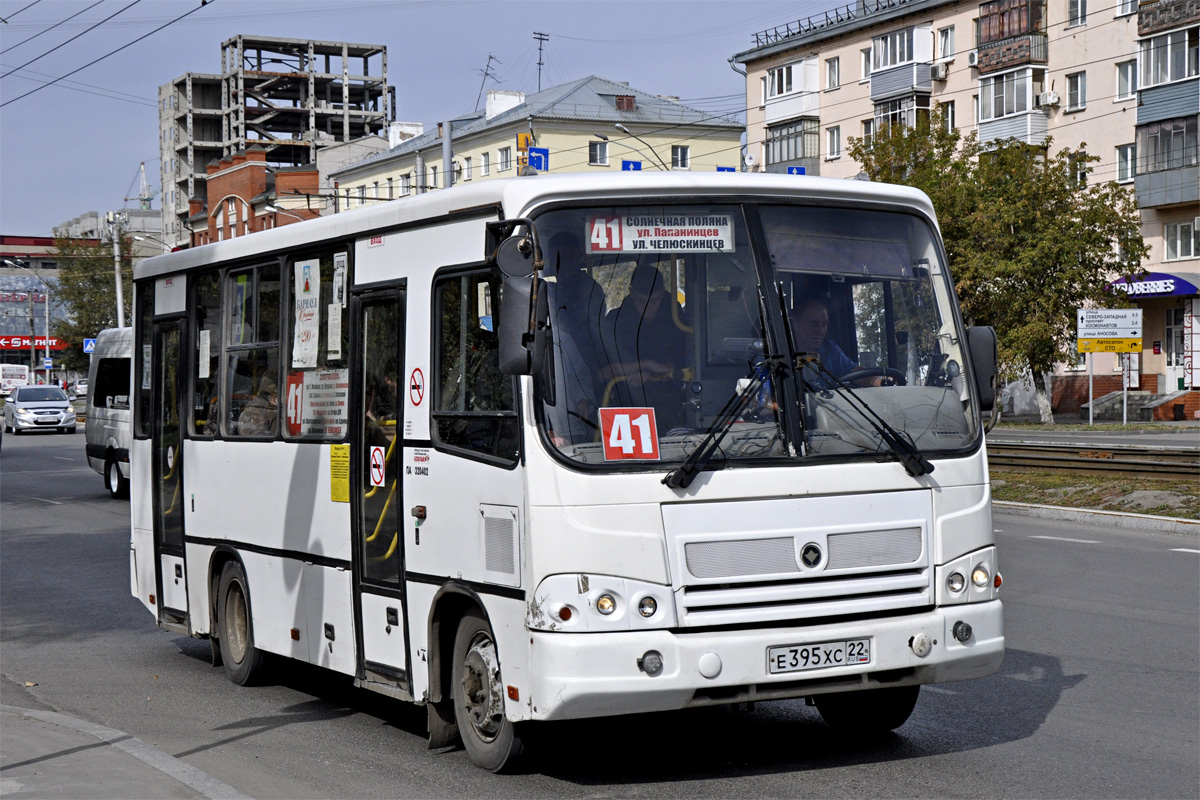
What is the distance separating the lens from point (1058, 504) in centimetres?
2141

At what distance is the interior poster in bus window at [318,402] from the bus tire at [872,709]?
9.51 ft

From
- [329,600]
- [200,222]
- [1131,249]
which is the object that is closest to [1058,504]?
[329,600]

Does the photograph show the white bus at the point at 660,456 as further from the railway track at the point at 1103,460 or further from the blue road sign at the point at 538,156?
the railway track at the point at 1103,460

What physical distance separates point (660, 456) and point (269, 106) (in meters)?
129

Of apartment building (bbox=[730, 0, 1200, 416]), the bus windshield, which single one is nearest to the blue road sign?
the bus windshield

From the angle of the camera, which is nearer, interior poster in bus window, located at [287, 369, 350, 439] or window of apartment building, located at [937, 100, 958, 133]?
interior poster in bus window, located at [287, 369, 350, 439]

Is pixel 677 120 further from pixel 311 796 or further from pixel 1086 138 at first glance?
pixel 311 796

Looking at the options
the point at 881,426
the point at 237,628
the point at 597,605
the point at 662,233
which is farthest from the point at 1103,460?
the point at 597,605

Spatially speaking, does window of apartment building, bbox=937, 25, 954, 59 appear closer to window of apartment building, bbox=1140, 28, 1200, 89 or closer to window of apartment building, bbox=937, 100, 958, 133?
window of apartment building, bbox=937, 100, 958, 133

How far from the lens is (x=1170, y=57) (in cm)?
5203

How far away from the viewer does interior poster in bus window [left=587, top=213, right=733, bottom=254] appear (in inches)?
256

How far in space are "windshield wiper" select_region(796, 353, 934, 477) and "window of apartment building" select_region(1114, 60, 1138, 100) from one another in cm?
5134

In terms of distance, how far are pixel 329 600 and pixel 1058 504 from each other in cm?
1548

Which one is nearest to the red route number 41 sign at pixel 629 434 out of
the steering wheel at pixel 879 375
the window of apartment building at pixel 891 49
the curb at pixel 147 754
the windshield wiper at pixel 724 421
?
the windshield wiper at pixel 724 421
